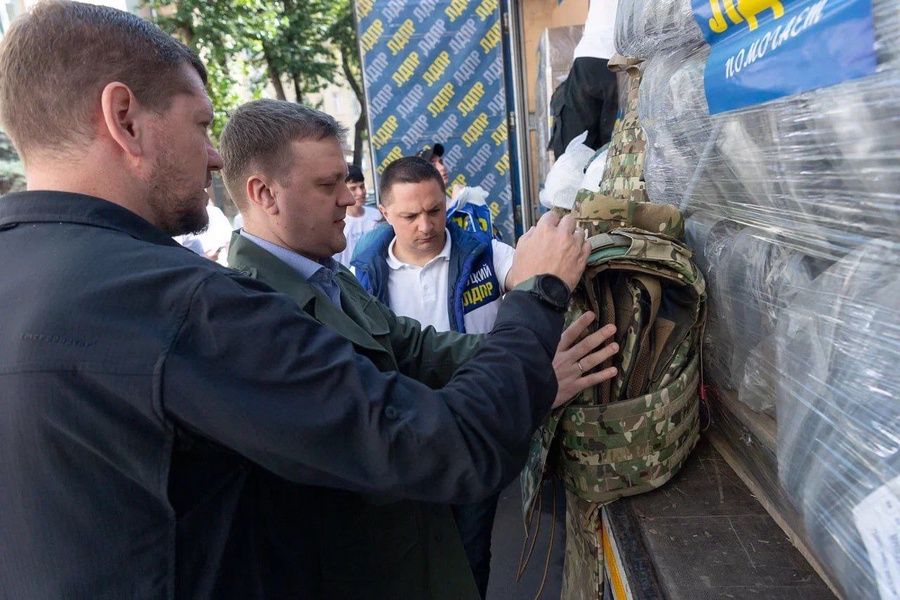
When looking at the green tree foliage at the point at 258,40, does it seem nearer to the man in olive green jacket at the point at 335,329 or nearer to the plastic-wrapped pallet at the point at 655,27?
the plastic-wrapped pallet at the point at 655,27

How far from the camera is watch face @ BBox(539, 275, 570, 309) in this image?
3.57 feet

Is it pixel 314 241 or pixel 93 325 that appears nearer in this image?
pixel 93 325

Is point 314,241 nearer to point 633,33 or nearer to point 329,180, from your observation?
point 329,180

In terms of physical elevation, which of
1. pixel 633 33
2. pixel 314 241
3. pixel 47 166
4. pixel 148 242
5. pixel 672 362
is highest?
pixel 633 33

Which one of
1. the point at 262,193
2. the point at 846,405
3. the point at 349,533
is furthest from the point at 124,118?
the point at 846,405

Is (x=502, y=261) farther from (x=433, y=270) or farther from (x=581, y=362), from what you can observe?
(x=581, y=362)

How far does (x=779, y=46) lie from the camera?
34.3 inches

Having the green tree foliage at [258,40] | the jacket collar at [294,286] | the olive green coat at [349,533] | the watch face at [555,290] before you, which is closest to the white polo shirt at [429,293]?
the olive green coat at [349,533]

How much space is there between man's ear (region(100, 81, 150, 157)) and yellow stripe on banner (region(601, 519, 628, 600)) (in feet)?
3.72

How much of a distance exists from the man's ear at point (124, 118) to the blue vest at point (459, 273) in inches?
60.9

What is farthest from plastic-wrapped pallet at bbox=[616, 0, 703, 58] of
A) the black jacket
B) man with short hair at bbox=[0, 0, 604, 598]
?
the black jacket

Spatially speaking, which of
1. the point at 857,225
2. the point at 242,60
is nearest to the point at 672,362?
the point at 857,225

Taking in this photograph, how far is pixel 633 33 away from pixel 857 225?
0.92 metres

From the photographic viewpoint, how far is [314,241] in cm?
144
